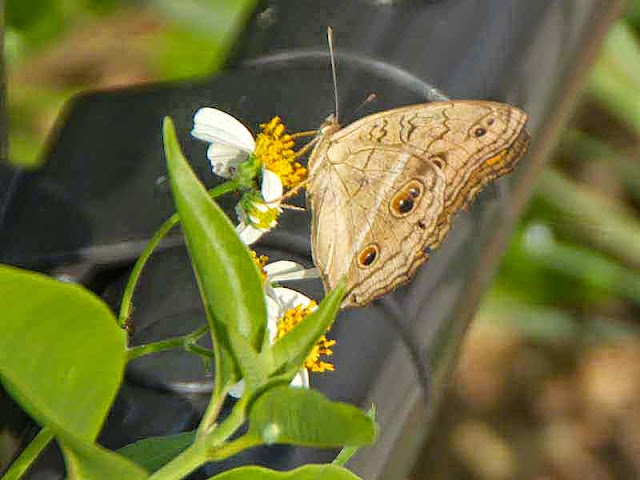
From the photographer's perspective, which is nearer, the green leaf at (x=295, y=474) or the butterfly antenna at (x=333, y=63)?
the green leaf at (x=295, y=474)

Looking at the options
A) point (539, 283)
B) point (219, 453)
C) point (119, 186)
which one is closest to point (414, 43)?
point (119, 186)

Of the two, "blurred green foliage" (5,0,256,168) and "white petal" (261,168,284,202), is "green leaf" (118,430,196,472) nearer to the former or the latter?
"white petal" (261,168,284,202)

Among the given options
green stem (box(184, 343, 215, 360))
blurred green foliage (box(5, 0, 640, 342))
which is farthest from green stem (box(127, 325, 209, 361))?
blurred green foliage (box(5, 0, 640, 342))

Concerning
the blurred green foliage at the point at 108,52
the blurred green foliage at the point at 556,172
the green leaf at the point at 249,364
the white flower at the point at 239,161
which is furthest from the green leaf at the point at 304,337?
the blurred green foliage at the point at 556,172

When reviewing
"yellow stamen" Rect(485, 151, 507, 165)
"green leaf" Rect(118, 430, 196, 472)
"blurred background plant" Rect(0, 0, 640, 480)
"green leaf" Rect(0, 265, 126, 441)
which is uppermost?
"green leaf" Rect(0, 265, 126, 441)

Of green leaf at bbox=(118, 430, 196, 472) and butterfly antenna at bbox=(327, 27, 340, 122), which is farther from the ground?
butterfly antenna at bbox=(327, 27, 340, 122)

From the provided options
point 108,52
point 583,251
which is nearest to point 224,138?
point 583,251

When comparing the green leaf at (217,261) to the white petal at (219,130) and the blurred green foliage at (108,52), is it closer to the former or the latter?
the white petal at (219,130)
